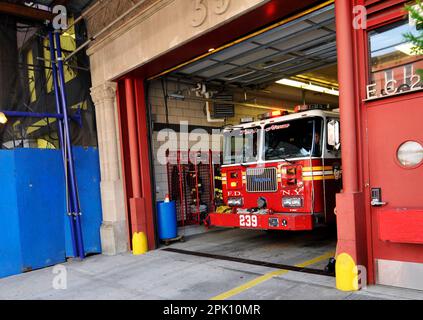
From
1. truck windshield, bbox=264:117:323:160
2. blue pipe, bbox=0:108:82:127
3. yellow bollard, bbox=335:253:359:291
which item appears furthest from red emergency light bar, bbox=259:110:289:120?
blue pipe, bbox=0:108:82:127

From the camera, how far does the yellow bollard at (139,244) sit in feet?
25.6

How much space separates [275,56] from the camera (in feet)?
28.3

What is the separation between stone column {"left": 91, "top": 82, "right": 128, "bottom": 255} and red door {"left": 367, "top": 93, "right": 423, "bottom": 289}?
5.36 meters

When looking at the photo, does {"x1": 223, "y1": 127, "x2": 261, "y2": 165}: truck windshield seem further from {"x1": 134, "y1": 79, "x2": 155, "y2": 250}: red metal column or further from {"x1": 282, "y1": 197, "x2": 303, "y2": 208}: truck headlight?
{"x1": 134, "y1": 79, "x2": 155, "y2": 250}: red metal column

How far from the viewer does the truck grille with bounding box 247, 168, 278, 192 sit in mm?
7117

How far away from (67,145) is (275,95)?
24.4 ft

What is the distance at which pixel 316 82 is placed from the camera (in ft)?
40.9

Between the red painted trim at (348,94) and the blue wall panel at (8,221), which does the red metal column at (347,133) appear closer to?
the red painted trim at (348,94)

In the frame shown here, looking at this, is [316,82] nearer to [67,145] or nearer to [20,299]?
→ [67,145]

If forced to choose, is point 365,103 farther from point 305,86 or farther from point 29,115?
point 305,86

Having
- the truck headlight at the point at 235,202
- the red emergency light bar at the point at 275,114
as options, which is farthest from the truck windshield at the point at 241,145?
the truck headlight at the point at 235,202

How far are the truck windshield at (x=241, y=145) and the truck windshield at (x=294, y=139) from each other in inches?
12.1
